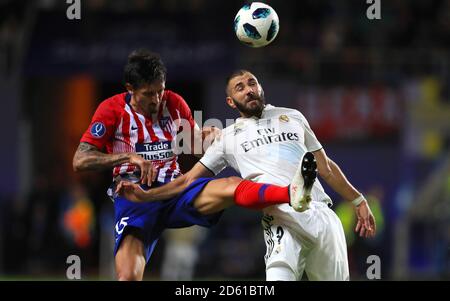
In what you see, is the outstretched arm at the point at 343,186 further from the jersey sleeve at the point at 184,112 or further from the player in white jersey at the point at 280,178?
the jersey sleeve at the point at 184,112

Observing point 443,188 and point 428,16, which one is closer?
point 443,188

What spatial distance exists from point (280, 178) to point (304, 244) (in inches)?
24.3

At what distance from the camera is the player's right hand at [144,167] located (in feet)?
26.9

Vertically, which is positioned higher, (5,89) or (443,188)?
(5,89)

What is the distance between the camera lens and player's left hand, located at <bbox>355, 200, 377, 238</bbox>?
8.77 m

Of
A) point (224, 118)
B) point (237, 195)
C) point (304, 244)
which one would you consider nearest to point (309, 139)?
point (304, 244)

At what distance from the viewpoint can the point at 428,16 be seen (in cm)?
2222

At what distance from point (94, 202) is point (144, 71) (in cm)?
1166

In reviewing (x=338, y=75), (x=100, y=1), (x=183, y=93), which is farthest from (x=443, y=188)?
(x=100, y=1)

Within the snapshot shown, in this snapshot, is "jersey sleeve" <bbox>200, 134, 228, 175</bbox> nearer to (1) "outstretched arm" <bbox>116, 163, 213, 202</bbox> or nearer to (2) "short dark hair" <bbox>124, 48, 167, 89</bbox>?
(1) "outstretched arm" <bbox>116, 163, 213, 202</bbox>

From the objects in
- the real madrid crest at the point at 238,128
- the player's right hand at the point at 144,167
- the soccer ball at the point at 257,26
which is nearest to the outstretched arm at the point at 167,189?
the player's right hand at the point at 144,167
